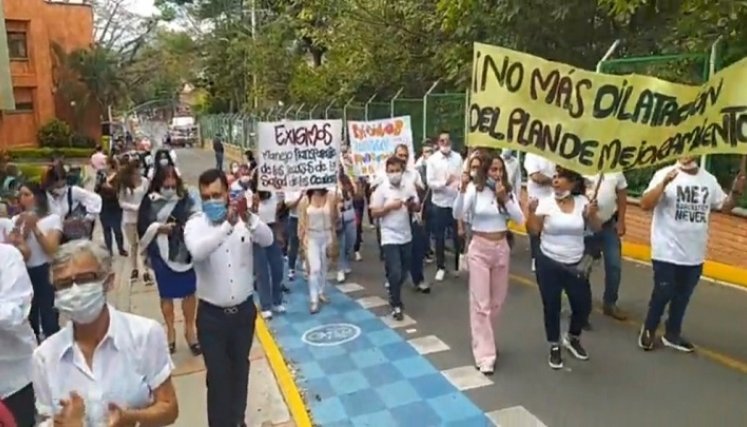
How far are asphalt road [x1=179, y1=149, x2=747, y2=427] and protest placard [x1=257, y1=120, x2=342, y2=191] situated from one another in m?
1.69

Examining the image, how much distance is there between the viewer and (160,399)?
263 centimetres

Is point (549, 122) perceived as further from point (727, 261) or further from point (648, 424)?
point (727, 261)

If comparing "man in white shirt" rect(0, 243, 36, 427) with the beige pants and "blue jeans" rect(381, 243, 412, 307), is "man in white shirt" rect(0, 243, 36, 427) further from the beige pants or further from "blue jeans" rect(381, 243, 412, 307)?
the beige pants

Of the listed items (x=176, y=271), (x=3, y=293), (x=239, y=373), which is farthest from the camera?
(x=176, y=271)

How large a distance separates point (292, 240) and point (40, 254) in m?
4.17

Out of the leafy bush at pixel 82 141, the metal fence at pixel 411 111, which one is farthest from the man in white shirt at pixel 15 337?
the leafy bush at pixel 82 141

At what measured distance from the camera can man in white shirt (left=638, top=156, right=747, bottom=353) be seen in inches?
233

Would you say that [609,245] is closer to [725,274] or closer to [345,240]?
[725,274]

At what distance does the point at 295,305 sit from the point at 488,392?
349cm

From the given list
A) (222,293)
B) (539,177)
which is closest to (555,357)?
(539,177)

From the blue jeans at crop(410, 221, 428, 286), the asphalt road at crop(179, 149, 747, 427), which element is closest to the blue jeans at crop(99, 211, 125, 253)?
the blue jeans at crop(410, 221, 428, 286)

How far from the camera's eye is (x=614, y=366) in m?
5.99

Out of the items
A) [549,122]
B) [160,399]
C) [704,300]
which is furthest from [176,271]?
[704,300]

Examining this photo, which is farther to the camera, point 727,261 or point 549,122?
point 727,261
